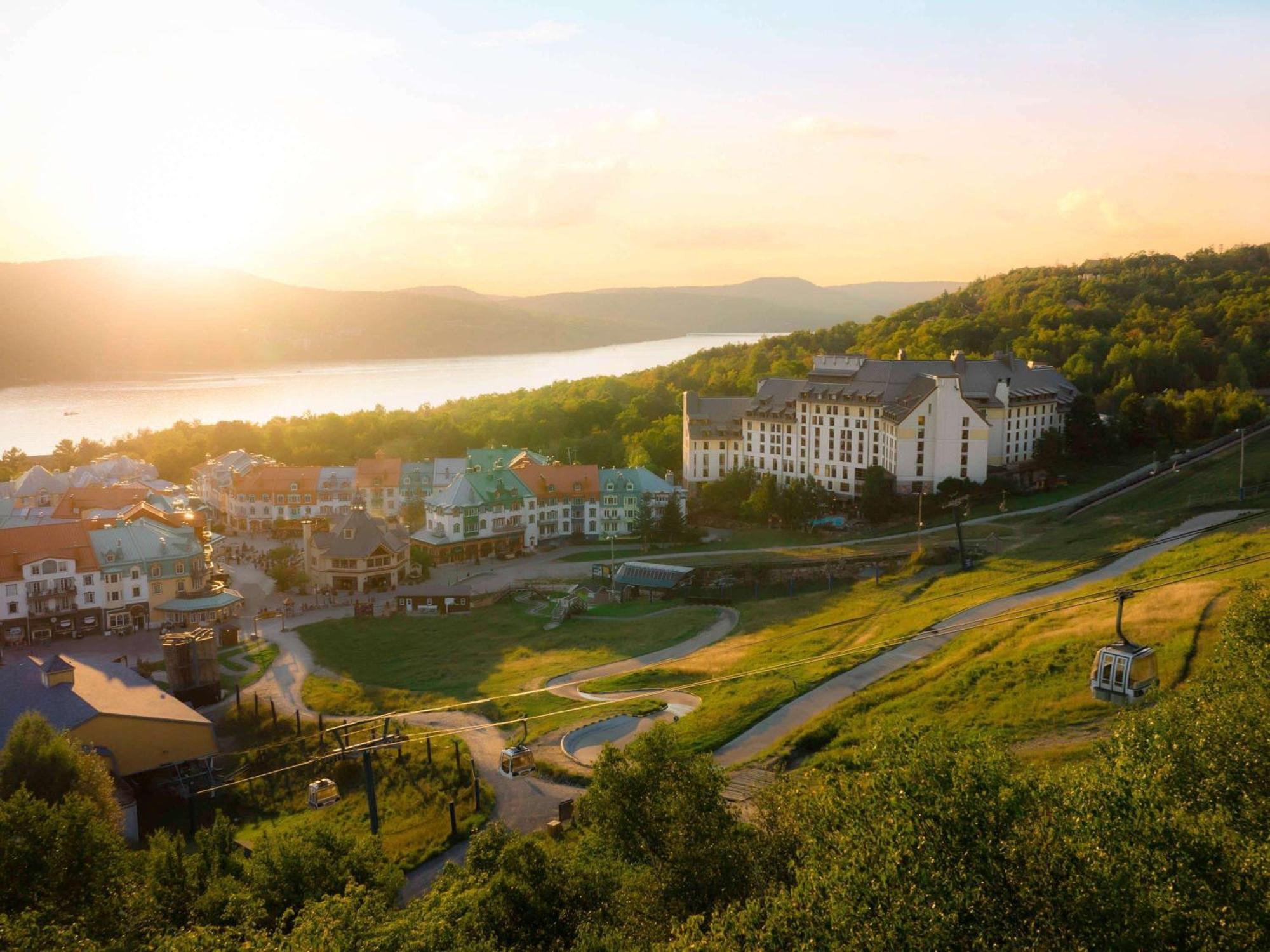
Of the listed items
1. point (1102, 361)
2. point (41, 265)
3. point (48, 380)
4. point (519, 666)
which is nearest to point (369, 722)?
point (519, 666)

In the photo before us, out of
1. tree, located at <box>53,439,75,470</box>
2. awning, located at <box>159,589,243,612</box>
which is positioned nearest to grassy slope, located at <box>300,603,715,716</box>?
awning, located at <box>159,589,243,612</box>

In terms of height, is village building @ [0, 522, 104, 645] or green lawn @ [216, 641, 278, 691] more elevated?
village building @ [0, 522, 104, 645]

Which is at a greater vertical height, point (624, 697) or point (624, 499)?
point (624, 499)

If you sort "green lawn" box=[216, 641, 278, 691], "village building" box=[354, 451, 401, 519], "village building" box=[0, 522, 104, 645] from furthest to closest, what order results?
"village building" box=[354, 451, 401, 519]
"village building" box=[0, 522, 104, 645]
"green lawn" box=[216, 641, 278, 691]

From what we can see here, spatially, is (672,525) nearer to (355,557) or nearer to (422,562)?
(422,562)

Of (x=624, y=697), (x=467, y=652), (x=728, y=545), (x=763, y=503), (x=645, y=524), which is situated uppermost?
(x=763, y=503)

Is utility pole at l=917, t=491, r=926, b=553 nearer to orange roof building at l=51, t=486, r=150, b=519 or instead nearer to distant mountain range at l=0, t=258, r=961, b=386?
orange roof building at l=51, t=486, r=150, b=519

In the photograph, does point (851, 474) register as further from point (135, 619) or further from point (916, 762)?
point (916, 762)

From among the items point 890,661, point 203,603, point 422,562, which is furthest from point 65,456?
point 890,661
